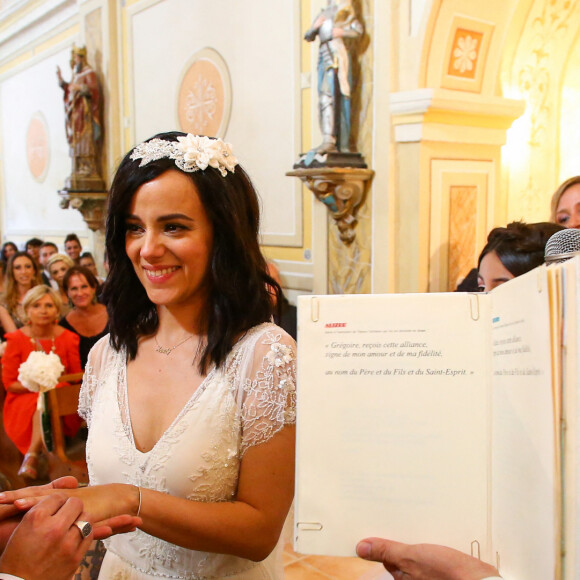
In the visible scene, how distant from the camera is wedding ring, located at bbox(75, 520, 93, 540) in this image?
4.22 feet

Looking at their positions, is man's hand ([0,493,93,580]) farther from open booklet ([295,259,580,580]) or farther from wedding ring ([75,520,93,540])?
open booklet ([295,259,580,580])

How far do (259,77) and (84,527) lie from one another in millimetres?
5564

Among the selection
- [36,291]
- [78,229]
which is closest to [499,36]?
[36,291]

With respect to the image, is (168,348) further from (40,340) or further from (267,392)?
(40,340)

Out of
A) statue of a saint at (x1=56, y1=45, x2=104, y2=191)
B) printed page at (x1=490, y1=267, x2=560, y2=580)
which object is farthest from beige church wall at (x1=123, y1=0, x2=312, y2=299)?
printed page at (x1=490, y1=267, x2=560, y2=580)

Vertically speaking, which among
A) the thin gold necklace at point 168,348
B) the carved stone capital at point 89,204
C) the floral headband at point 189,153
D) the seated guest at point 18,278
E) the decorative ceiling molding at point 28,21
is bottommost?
the thin gold necklace at point 168,348

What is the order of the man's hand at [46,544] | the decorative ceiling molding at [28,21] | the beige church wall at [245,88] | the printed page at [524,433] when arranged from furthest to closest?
the decorative ceiling molding at [28,21] → the beige church wall at [245,88] → the man's hand at [46,544] → the printed page at [524,433]

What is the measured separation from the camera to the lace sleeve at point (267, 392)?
1530mm

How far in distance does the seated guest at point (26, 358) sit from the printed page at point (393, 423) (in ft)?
10.1

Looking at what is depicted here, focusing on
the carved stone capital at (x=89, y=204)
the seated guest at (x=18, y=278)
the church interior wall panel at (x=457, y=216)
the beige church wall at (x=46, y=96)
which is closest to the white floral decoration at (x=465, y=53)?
the church interior wall panel at (x=457, y=216)

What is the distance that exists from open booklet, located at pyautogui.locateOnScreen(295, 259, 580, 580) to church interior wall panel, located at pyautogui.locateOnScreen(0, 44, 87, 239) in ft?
31.0

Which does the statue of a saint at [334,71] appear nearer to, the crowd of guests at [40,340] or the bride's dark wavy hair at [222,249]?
the crowd of guests at [40,340]

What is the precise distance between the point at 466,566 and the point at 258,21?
235 inches

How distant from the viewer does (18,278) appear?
6.14 meters
